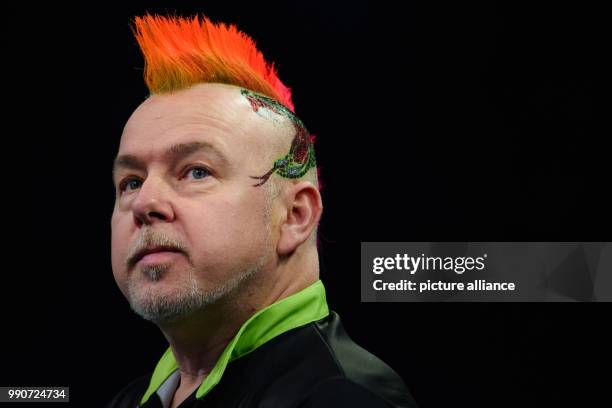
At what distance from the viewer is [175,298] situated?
7.27ft

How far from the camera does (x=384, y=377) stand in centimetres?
224

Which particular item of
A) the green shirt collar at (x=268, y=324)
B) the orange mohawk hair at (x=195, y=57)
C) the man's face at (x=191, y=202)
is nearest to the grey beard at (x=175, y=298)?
the man's face at (x=191, y=202)

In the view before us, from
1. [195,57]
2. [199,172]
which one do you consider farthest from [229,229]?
[195,57]

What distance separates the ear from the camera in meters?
2.39

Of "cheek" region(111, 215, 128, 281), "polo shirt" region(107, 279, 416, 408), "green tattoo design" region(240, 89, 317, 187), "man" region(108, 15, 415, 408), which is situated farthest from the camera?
"green tattoo design" region(240, 89, 317, 187)

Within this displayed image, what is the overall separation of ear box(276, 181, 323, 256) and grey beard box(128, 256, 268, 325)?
0.49 ft

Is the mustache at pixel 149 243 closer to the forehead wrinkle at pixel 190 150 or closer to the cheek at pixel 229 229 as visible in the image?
the cheek at pixel 229 229

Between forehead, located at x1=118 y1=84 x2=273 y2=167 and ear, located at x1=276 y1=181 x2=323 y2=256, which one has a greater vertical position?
forehead, located at x1=118 y1=84 x2=273 y2=167

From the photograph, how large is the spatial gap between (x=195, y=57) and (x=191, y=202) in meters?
0.47

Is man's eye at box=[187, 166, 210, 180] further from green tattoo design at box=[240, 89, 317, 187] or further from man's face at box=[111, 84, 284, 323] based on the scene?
green tattoo design at box=[240, 89, 317, 187]

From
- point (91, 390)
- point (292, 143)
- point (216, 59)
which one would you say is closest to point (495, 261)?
point (292, 143)

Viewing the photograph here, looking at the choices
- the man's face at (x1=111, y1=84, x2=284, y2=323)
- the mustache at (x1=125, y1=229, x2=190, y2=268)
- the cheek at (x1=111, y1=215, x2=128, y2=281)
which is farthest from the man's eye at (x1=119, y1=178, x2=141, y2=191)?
the mustache at (x1=125, y1=229, x2=190, y2=268)

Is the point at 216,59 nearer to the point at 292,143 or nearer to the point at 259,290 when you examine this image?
the point at 292,143

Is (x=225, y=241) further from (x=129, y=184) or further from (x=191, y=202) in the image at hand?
(x=129, y=184)
